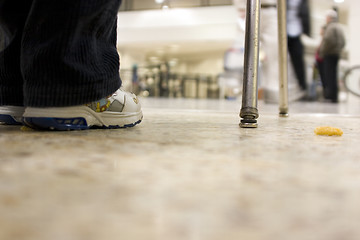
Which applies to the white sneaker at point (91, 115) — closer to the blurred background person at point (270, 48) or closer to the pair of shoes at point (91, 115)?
the pair of shoes at point (91, 115)

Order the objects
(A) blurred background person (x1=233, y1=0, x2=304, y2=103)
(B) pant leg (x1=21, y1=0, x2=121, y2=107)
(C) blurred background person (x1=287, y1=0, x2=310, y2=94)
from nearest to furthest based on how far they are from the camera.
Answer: (B) pant leg (x1=21, y1=0, x2=121, y2=107), (A) blurred background person (x1=233, y1=0, x2=304, y2=103), (C) blurred background person (x1=287, y1=0, x2=310, y2=94)

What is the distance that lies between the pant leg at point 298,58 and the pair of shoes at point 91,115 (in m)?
3.87

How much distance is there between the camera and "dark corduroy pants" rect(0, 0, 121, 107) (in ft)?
1.96

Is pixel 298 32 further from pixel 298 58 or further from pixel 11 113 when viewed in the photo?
pixel 11 113

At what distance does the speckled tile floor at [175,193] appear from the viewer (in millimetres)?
213

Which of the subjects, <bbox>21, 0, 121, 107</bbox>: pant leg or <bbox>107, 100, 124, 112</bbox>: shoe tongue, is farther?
<bbox>107, 100, 124, 112</bbox>: shoe tongue

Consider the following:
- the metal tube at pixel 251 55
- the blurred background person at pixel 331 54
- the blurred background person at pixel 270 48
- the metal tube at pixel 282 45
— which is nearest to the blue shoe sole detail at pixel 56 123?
the metal tube at pixel 251 55

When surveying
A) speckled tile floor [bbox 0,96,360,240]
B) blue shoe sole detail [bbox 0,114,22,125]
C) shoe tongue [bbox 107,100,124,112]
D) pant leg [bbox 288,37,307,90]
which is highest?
pant leg [bbox 288,37,307,90]

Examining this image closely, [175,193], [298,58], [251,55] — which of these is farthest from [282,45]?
[298,58]

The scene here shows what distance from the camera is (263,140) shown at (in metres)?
0.61

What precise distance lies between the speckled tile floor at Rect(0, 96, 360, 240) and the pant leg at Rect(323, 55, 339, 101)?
4.43m

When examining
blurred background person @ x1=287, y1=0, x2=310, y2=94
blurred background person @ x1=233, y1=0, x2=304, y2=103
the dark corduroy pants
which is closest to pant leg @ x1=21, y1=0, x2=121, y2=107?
the dark corduroy pants

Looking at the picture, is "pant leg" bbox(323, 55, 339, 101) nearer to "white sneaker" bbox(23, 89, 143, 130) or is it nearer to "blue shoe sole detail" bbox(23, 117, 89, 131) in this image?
"white sneaker" bbox(23, 89, 143, 130)

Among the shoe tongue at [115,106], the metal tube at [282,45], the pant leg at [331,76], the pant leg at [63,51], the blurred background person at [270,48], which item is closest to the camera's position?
the pant leg at [63,51]
